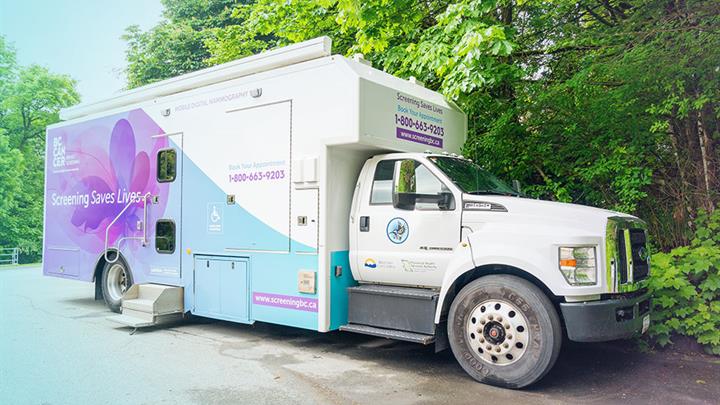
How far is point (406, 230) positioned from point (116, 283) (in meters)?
5.97

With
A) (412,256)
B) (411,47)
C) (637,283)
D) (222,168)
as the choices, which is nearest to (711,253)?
(637,283)

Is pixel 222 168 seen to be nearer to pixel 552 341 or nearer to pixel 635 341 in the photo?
pixel 552 341

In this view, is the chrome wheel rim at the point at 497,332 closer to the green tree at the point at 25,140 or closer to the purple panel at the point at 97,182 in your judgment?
the purple panel at the point at 97,182

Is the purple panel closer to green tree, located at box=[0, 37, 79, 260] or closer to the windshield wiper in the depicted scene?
the windshield wiper

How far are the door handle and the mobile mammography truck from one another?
4 cm

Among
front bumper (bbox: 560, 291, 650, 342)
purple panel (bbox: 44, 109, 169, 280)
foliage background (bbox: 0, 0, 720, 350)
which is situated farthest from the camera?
purple panel (bbox: 44, 109, 169, 280)

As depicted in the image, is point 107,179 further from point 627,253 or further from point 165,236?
point 627,253

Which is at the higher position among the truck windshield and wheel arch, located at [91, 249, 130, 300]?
the truck windshield

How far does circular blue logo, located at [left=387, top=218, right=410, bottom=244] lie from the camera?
575 centimetres

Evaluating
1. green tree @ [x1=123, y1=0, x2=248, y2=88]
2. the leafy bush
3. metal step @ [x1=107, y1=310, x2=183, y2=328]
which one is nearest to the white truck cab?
the leafy bush

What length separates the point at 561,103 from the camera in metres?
7.87

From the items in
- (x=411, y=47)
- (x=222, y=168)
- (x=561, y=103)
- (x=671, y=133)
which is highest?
(x=411, y=47)

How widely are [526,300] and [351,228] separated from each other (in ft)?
7.25

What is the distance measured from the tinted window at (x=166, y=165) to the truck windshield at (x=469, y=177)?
419cm
